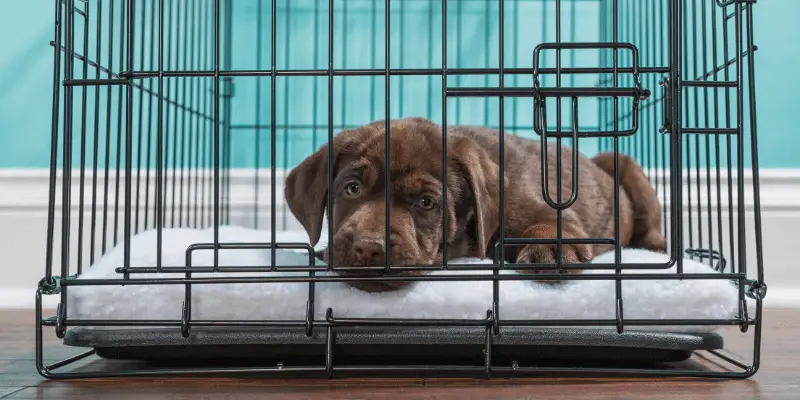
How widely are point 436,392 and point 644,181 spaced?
1595mm

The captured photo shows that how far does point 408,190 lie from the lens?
165 centimetres

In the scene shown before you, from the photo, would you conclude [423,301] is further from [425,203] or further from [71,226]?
[71,226]

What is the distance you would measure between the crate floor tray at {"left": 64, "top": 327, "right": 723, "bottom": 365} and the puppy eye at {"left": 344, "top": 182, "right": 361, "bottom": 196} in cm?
41

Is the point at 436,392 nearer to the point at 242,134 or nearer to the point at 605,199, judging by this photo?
the point at 605,199

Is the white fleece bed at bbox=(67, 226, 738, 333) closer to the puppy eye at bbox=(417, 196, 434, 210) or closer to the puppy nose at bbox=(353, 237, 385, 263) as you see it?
the puppy nose at bbox=(353, 237, 385, 263)

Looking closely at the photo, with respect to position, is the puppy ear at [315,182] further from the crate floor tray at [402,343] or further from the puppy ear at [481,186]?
the crate floor tray at [402,343]

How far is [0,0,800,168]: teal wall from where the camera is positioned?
3.11 m

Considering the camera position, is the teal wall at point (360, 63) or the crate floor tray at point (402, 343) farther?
the teal wall at point (360, 63)

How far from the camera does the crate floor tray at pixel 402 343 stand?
138cm

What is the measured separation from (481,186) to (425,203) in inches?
6.4

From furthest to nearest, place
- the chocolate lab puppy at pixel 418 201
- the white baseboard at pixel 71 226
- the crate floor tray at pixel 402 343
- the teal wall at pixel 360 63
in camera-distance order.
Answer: the teal wall at pixel 360 63 → the white baseboard at pixel 71 226 → the chocolate lab puppy at pixel 418 201 → the crate floor tray at pixel 402 343

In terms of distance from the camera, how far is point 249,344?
1.40 metres

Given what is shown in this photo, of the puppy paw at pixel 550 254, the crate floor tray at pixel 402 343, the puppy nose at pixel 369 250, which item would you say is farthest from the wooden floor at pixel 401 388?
the puppy paw at pixel 550 254

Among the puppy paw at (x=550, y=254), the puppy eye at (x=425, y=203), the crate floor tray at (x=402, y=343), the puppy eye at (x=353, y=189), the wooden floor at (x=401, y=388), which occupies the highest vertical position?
the puppy eye at (x=353, y=189)
